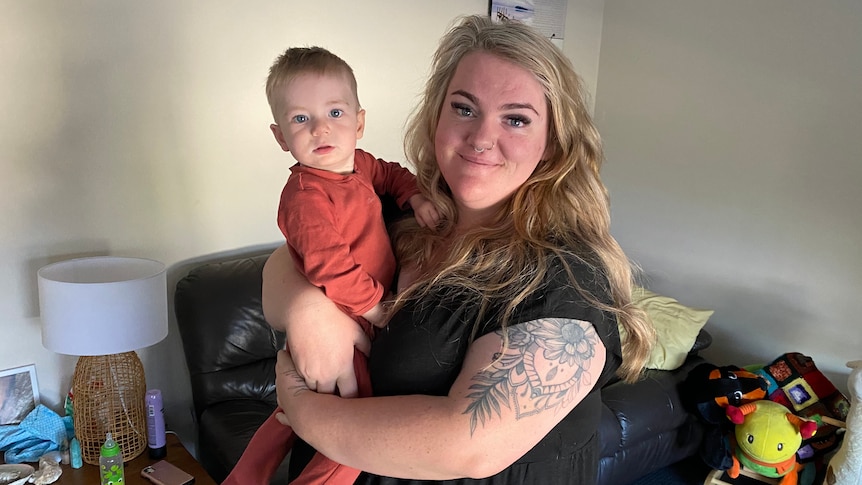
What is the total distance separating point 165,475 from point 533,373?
158 cm

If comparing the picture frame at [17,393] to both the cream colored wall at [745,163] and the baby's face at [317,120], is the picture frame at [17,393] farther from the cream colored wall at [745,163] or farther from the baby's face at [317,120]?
the cream colored wall at [745,163]

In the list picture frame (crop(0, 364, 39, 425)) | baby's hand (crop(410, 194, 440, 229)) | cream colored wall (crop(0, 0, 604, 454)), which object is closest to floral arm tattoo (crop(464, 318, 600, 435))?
baby's hand (crop(410, 194, 440, 229))

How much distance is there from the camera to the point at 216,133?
2.36 metres

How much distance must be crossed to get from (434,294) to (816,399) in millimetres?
2381

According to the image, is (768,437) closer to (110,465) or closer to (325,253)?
(325,253)

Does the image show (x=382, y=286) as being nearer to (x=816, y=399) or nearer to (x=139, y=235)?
(x=139, y=235)

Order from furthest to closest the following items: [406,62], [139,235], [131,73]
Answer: [406,62]
[139,235]
[131,73]

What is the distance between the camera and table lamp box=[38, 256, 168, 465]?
1.79 metres

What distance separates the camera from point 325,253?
3.46 feet

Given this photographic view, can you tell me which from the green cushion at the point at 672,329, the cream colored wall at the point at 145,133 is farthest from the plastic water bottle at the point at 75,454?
the green cushion at the point at 672,329

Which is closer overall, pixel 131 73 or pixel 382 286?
pixel 382 286

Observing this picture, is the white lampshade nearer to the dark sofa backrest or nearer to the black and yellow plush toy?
the dark sofa backrest

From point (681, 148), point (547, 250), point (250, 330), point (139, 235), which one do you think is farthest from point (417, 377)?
point (681, 148)

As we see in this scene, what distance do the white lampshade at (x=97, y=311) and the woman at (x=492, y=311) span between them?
0.85m
